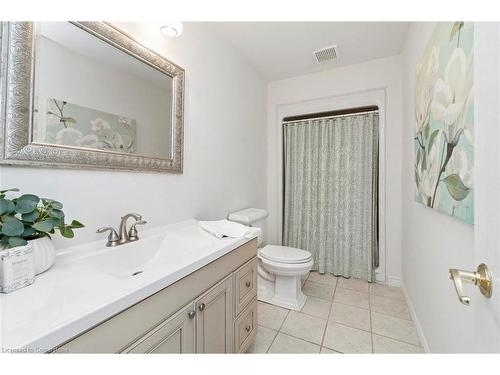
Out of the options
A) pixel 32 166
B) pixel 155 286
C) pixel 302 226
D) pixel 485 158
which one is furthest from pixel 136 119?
pixel 302 226

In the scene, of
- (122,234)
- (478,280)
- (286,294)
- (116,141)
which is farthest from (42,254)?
(286,294)

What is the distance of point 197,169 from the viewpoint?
1.61 meters

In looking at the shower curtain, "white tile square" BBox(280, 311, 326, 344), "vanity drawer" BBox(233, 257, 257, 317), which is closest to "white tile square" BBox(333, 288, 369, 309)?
the shower curtain

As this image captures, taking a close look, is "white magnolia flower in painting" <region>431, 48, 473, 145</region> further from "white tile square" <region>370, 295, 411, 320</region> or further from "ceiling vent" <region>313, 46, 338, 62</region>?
"white tile square" <region>370, 295, 411, 320</region>

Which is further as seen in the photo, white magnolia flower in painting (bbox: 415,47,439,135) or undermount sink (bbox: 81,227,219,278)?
white magnolia flower in painting (bbox: 415,47,439,135)

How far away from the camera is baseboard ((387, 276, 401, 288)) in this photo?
7.10 feet

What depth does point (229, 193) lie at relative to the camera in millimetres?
1967

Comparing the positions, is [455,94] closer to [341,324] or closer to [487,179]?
[487,179]

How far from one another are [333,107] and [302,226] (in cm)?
143

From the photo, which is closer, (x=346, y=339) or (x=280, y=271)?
(x=346, y=339)

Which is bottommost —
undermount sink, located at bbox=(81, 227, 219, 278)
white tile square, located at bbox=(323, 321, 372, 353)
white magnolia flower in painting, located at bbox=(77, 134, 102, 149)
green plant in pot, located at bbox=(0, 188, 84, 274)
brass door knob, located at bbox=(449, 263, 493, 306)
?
white tile square, located at bbox=(323, 321, 372, 353)

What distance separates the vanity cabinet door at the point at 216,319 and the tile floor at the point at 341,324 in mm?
477

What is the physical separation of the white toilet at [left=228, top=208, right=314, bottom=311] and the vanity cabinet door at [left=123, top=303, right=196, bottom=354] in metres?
1.04

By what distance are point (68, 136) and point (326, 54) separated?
2.25 metres
